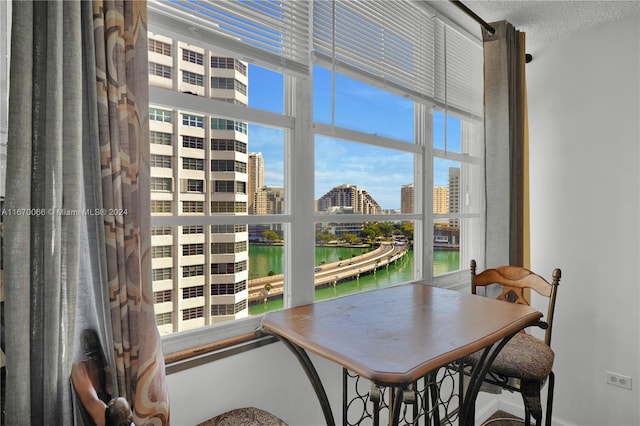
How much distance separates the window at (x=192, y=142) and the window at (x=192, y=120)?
0.16 feet

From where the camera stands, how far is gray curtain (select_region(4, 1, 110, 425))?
80 centimetres

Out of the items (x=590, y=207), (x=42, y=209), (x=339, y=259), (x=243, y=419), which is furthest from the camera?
(x=590, y=207)

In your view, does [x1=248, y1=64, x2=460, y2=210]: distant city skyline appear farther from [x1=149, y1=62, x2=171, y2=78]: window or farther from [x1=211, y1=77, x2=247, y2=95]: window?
[x1=149, y1=62, x2=171, y2=78]: window

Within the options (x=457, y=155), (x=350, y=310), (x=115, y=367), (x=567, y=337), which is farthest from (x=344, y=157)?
(x=567, y=337)

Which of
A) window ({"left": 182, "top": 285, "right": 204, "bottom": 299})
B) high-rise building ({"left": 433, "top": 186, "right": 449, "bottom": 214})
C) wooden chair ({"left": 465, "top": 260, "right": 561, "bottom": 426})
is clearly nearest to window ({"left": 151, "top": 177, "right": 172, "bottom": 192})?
window ({"left": 182, "top": 285, "right": 204, "bottom": 299})

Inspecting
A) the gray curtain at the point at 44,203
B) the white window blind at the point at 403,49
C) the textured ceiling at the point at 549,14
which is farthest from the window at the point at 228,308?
the textured ceiling at the point at 549,14

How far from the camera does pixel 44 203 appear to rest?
84 centimetres

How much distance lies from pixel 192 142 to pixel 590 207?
254 cm

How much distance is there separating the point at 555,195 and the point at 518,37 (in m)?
1.11

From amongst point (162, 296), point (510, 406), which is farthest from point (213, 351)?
point (510, 406)

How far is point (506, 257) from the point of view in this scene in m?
2.36

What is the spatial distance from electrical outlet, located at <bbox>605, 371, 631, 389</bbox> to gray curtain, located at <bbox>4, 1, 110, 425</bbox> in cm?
296

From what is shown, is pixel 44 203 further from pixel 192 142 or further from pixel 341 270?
pixel 341 270

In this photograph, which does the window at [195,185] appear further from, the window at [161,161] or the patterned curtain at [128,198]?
the patterned curtain at [128,198]
